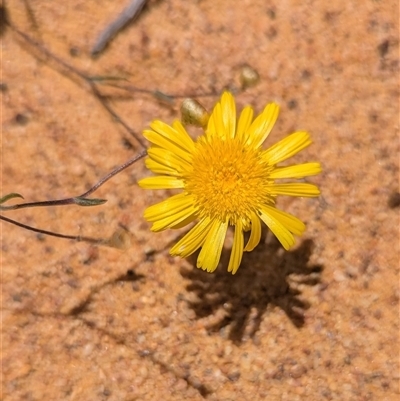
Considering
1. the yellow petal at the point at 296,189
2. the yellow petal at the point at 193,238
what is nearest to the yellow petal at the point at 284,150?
the yellow petal at the point at 296,189

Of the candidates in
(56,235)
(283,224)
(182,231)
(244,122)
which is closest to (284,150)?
(244,122)

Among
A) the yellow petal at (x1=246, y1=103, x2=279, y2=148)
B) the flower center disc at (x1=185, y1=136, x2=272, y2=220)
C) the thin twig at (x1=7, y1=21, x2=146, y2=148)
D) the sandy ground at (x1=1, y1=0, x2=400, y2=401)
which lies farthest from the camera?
the thin twig at (x1=7, y1=21, x2=146, y2=148)

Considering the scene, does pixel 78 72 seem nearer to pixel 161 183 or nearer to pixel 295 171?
pixel 161 183

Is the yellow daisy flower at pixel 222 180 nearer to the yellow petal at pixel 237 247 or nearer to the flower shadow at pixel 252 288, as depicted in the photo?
the yellow petal at pixel 237 247

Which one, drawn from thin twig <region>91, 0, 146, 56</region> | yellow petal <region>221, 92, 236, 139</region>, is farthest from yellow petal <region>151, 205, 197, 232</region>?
thin twig <region>91, 0, 146, 56</region>

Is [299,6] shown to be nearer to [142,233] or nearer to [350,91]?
[350,91]

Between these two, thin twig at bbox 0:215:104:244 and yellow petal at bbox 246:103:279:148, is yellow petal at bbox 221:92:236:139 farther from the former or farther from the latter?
thin twig at bbox 0:215:104:244
